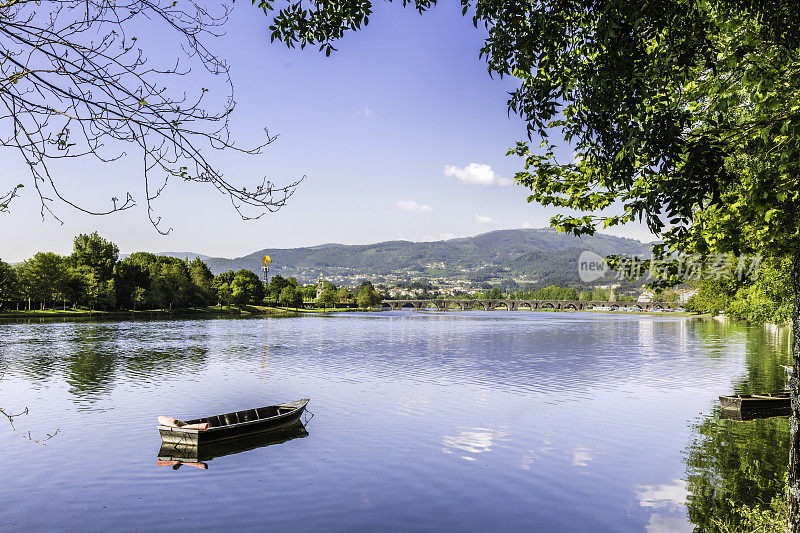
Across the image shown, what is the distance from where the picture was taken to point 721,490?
17500 mm

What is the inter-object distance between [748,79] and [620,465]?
16904 mm

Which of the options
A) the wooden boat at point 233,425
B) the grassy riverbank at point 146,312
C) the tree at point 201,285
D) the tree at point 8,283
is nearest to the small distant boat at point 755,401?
the wooden boat at point 233,425

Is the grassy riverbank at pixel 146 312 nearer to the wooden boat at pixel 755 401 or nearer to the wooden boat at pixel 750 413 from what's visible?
the wooden boat at pixel 750 413

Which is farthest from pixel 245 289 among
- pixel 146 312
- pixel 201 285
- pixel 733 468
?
pixel 733 468

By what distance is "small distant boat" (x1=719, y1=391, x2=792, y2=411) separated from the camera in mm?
27062

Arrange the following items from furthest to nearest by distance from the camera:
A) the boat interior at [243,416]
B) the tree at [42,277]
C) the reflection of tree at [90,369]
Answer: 1. the tree at [42,277]
2. the reflection of tree at [90,369]
3. the boat interior at [243,416]

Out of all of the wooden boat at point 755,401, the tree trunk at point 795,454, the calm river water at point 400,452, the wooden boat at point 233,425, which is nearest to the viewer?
the tree trunk at point 795,454

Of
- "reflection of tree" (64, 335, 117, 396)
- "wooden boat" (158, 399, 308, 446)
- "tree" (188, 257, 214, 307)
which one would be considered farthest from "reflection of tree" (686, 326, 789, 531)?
"tree" (188, 257, 214, 307)

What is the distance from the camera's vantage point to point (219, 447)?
76.8 ft

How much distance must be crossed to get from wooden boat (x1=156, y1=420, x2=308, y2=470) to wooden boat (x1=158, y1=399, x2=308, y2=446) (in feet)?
0.90

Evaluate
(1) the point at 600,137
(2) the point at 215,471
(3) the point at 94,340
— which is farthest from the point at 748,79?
(3) the point at 94,340

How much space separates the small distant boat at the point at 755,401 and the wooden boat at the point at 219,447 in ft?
68.8

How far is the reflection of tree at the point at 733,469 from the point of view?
15.8m

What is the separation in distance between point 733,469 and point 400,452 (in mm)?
12118
